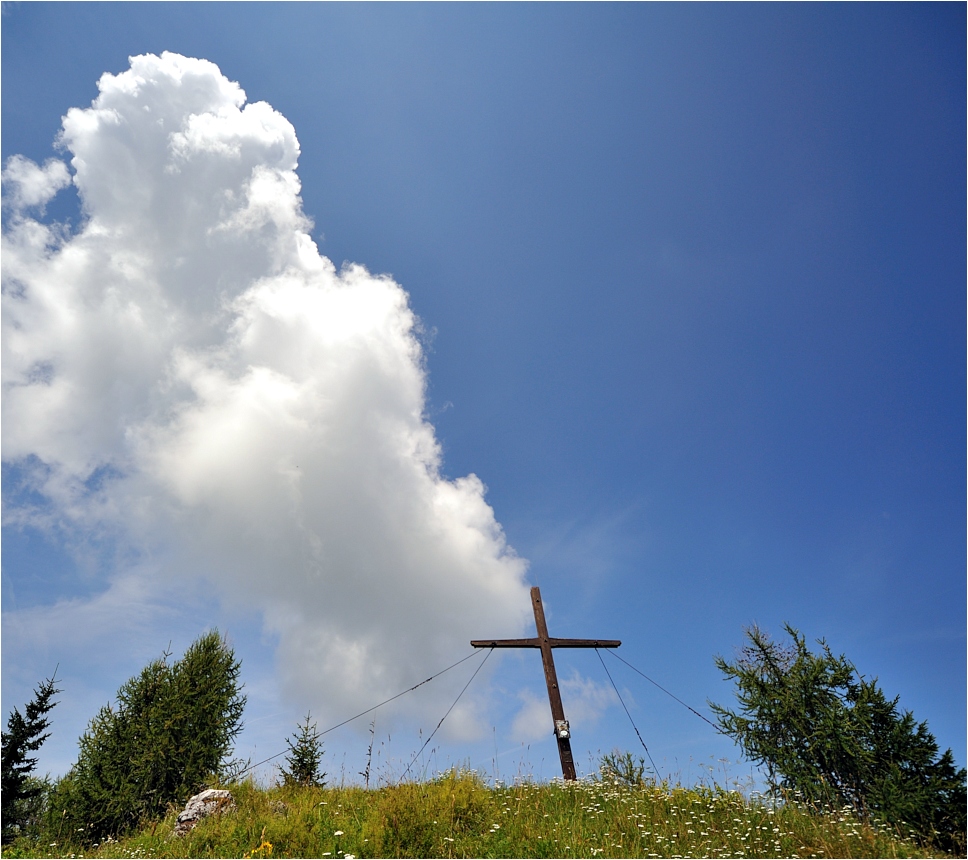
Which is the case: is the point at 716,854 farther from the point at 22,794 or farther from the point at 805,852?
the point at 22,794

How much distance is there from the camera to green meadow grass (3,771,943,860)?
7910 mm

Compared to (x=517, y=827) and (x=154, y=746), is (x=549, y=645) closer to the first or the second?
(x=517, y=827)

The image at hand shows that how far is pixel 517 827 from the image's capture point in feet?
28.1

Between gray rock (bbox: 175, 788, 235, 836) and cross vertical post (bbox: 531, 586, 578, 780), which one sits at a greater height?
cross vertical post (bbox: 531, 586, 578, 780)

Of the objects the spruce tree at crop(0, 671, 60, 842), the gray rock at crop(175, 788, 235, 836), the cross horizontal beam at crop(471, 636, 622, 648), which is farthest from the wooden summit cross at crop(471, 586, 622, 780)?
the spruce tree at crop(0, 671, 60, 842)

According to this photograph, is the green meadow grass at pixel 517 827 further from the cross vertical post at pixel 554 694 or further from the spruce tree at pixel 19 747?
the spruce tree at pixel 19 747

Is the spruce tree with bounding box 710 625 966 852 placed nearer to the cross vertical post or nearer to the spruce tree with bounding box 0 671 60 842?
the cross vertical post

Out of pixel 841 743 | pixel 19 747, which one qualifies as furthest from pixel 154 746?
pixel 841 743

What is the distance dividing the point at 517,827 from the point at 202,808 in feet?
21.8

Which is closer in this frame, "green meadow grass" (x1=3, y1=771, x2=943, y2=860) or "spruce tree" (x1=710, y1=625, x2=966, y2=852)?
"green meadow grass" (x1=3, y1=771, x2=943, y2=860)

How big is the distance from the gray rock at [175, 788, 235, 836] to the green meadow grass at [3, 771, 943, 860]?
0.21 meters

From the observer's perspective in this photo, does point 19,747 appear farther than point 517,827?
Yes

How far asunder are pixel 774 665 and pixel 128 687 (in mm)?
27768

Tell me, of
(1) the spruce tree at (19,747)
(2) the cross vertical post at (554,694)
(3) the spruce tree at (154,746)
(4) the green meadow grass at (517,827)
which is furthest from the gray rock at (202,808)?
(1) the spruce tree at (19,747)
